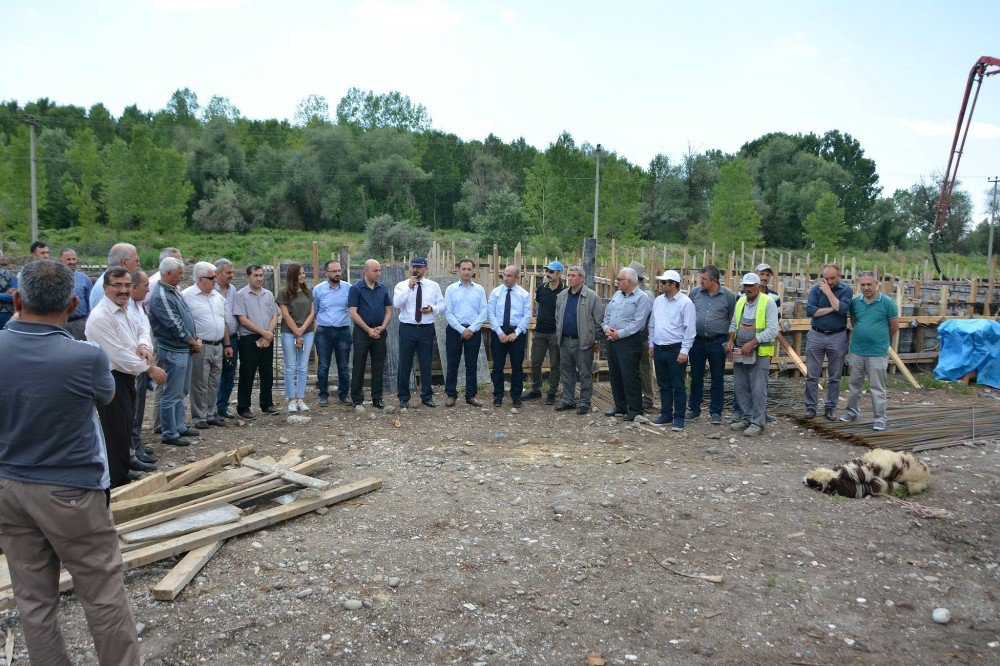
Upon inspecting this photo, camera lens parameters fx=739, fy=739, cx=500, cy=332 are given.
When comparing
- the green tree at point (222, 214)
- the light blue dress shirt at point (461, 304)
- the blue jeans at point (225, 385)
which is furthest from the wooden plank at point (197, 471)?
the green tree at point (222, 214)

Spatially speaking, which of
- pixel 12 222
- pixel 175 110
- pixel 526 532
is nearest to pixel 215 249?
pixel 12 222

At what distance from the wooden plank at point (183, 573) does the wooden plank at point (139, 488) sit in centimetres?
95

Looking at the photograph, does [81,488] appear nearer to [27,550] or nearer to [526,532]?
[27,550]

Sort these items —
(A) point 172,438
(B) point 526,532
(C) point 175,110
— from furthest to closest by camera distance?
1. (C) point 175,110
2. (A) point 172,438
3. (B) point 526,532

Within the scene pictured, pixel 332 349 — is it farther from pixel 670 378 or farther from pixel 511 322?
pixel 670 378

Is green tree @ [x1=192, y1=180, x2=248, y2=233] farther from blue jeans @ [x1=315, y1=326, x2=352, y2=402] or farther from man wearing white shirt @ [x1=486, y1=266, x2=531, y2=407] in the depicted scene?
man wearing white shirt @ [x1=486, y1=266, x2=531, y2=407]

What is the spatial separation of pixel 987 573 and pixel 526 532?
3.02m

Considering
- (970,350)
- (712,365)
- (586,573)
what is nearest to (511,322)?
(712,365)

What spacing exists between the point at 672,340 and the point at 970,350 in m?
6.50

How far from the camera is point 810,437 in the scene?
27.7ft

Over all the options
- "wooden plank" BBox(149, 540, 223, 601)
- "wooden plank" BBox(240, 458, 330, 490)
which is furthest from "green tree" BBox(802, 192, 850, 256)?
"wooden plank" BBox(149, 540, 223, 601)

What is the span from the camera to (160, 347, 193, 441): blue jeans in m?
7.33

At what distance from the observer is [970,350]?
12.0 metres

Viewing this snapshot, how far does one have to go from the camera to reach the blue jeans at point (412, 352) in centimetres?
956
